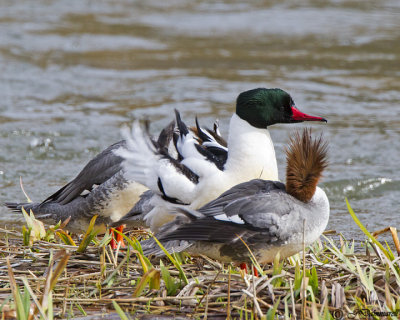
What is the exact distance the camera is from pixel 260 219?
14.3 feet

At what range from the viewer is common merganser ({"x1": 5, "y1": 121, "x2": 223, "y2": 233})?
5.71m

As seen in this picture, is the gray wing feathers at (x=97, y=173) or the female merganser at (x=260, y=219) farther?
the gray wing feathers at (x=97, y=173)

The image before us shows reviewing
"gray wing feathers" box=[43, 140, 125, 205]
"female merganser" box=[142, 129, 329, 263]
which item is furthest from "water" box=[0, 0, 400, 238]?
"female merganser" box=[142, 129, 329, 263]

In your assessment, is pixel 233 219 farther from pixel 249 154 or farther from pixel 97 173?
pixel 97 173

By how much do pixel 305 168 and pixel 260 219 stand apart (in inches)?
18.8

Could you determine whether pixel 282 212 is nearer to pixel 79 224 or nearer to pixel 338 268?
pixel 338 268

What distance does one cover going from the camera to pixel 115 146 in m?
5.95

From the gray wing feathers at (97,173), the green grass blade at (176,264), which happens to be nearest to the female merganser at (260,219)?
the green grass blade at (176,264)

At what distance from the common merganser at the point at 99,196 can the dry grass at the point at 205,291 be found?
1207 millimetres

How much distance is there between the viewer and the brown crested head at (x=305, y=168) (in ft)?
14.9

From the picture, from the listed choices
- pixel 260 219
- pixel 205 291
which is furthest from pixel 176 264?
→ pixel 260 219

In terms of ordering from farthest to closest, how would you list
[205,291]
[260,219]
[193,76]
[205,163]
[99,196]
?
[193,76], [99,196], [205,163], [260,219], [205,291]

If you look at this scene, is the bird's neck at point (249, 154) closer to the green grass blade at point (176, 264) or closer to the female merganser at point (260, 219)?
the female merganser at point (260, 219)

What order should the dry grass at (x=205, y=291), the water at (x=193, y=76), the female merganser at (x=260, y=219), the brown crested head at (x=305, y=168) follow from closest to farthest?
the dry grass at (x=205, y=291), the female merganser at (x=260, y=219), the brown crested head at (x=305, y=168), the water at (x=193, y=76)
